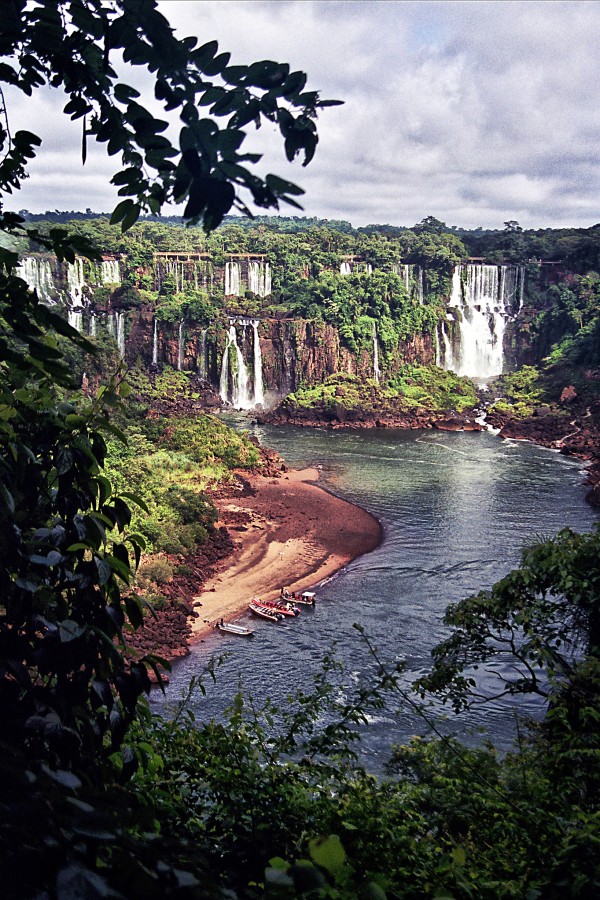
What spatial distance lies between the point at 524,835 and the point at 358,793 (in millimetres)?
969

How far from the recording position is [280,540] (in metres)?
20.4

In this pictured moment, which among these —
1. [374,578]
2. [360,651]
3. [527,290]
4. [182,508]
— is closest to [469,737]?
[360,651]

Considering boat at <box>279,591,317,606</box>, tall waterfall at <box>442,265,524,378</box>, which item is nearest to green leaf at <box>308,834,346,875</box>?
boat at <box>279,591,317,606</box>

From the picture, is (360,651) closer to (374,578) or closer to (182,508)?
(374,578)

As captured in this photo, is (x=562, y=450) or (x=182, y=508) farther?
(x=562, y=450)

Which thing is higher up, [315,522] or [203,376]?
[203,376]

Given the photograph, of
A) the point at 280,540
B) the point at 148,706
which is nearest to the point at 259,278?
the point at 280,540

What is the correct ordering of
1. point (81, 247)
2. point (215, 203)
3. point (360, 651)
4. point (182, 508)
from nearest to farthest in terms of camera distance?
point (215, 203) < point (81, 247) < point (360, 651) < point (182, 508)

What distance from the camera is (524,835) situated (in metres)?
3.95

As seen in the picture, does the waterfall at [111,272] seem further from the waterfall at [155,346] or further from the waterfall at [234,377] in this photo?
the waterfall at [234,377]

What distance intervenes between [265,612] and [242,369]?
25.6 m

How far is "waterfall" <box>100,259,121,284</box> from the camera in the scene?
40.7 metres

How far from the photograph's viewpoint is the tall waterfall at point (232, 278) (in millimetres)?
44250

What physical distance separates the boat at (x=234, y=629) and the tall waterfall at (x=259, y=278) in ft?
105
